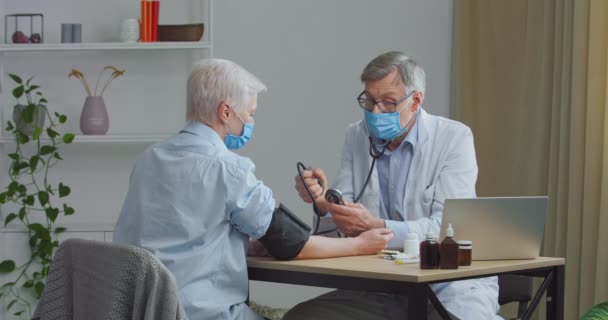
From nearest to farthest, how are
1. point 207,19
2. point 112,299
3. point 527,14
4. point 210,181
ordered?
point 112,299, point 210,181, point 527,14, point 207,19

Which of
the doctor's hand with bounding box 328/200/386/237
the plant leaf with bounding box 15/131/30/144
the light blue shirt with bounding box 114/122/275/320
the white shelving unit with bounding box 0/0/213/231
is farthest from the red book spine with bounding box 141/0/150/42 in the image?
the light blue shirt with bounding box 114/122/275/320

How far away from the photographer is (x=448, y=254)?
2.36 meters

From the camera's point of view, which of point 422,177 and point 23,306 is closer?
point 422,177

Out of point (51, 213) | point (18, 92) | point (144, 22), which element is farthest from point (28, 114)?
point (144, 22)

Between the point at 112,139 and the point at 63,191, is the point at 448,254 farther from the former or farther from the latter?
the point at 63,191

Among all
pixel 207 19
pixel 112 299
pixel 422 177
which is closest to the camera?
pixel 112 299

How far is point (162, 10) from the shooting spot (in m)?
4.88

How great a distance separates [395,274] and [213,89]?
26.9 inches

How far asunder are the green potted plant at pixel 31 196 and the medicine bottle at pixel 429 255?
254 centimetres

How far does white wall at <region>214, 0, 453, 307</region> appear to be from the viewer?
4.99m

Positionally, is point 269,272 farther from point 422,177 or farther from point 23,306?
point 23,306

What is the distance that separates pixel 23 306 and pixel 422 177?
2.48 metres

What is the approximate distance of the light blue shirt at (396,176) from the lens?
306 cm

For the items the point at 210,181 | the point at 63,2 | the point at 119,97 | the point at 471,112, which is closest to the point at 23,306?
the point at 119,97
